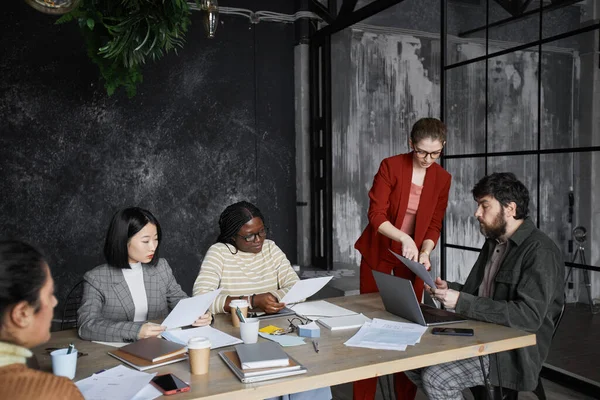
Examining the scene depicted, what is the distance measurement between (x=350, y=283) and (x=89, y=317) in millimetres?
3251

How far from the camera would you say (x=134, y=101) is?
17.0ft

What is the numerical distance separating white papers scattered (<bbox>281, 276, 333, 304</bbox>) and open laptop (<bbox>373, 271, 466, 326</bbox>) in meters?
0.26

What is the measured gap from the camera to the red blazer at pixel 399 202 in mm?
3168

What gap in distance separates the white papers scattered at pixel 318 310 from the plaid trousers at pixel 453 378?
44 centimetres

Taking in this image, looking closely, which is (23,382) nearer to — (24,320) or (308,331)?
(24,320)

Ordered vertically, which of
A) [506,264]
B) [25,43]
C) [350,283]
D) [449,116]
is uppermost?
[25,43]

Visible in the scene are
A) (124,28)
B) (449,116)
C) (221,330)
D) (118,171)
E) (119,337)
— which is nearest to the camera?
(119,337)

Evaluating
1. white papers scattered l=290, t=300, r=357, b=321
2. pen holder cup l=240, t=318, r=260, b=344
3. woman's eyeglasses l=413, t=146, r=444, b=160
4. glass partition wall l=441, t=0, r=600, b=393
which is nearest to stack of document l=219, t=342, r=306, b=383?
pen holder cup l=240, t=318, r=260, b=344

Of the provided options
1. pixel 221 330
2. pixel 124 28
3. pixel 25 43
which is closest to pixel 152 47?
pixel 124 28

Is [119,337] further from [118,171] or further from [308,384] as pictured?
[118,171]

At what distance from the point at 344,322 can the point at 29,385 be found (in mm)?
1452

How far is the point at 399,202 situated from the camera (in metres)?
3.19

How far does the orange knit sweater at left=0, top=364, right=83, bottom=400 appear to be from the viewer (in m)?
1.07

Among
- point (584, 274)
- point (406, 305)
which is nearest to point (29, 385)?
point (406, 305)
